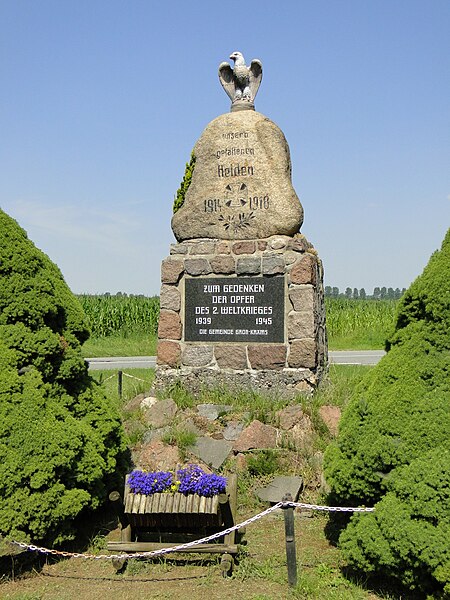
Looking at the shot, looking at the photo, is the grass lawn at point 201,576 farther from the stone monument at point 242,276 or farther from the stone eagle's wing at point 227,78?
the stone eagle's wing at point 227,78

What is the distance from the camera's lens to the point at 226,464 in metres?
6.48

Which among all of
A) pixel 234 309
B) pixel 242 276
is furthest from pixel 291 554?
pixel 242 276

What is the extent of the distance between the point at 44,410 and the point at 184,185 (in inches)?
176

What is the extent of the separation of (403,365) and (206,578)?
6.65 feet

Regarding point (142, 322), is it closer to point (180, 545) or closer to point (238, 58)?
point (238, 58)

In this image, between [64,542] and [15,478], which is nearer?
[15,478]

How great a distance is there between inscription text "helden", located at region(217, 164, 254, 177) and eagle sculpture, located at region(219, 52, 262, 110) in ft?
3.10

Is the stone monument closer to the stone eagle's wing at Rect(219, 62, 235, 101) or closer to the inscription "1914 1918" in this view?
the inscription "1914 1918"

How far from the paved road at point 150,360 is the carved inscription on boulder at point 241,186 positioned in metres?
8.05

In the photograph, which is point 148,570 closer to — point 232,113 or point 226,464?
point 226,464

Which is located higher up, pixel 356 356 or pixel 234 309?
pixel 234 309

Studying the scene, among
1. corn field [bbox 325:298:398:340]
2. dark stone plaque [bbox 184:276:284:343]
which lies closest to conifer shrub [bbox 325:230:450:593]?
dark stone plaque [bbox 184:276:284:343]

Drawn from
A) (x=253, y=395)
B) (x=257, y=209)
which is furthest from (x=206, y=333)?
(x=257, y=209)

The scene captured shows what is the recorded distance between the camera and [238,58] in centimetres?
873
